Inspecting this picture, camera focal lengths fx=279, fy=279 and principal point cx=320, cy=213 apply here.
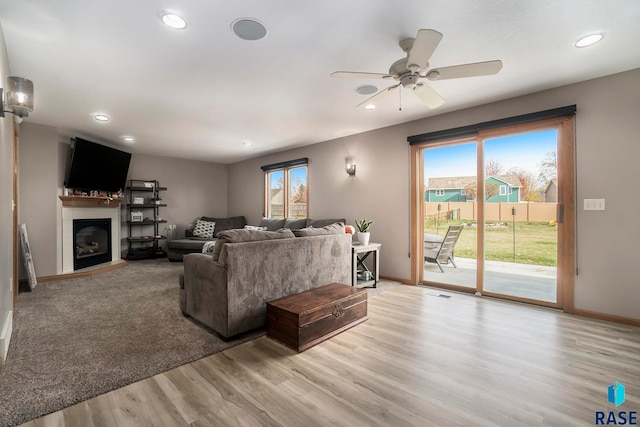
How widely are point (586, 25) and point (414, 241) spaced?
2957mm

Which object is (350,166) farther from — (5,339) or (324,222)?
(5,339)

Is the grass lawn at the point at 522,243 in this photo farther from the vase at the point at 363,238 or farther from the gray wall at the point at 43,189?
the gray wall at the point at 43,189

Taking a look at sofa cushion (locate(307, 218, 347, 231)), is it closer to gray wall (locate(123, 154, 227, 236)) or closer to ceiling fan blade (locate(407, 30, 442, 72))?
ceiling fan blade (locate(407, 30, 442, 72))

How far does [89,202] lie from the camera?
5.26 m

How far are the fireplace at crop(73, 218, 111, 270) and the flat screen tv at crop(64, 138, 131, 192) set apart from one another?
67 cm

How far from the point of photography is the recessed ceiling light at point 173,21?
1.97 metres

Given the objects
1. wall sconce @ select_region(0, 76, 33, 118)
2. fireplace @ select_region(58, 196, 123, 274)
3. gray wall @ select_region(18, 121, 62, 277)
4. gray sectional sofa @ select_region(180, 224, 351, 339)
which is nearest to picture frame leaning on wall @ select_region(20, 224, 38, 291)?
gray wall @ select_region(18, 121, 62, 277)

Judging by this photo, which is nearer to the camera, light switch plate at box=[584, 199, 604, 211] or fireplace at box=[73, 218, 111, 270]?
light switch plate at box=[584, 199, 604, 211]

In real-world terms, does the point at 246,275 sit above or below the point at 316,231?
below

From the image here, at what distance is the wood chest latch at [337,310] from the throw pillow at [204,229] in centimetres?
509

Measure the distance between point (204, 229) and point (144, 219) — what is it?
134cm

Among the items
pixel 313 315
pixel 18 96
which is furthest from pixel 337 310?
pixel 18 96

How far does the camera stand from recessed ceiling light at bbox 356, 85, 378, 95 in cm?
314

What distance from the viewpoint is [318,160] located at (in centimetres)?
575
